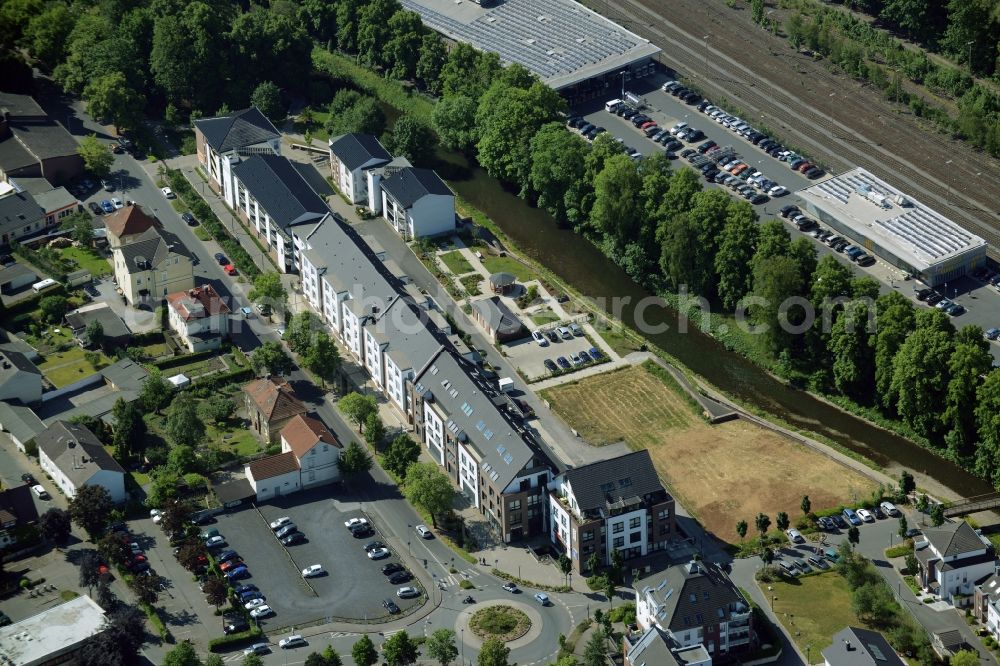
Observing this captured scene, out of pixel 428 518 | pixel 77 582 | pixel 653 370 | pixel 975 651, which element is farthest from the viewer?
pixel 653 370

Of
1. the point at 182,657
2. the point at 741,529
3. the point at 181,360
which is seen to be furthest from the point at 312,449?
the point at 741,529

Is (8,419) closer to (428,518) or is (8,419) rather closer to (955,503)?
(428,518)

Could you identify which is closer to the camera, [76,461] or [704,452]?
[76,461]

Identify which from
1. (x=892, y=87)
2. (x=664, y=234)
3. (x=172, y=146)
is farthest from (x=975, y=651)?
(x=172, y=146)

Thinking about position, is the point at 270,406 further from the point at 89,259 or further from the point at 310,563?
the point at 89,259

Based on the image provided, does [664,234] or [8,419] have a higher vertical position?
[664,234]

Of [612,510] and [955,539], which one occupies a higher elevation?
[955,539]
